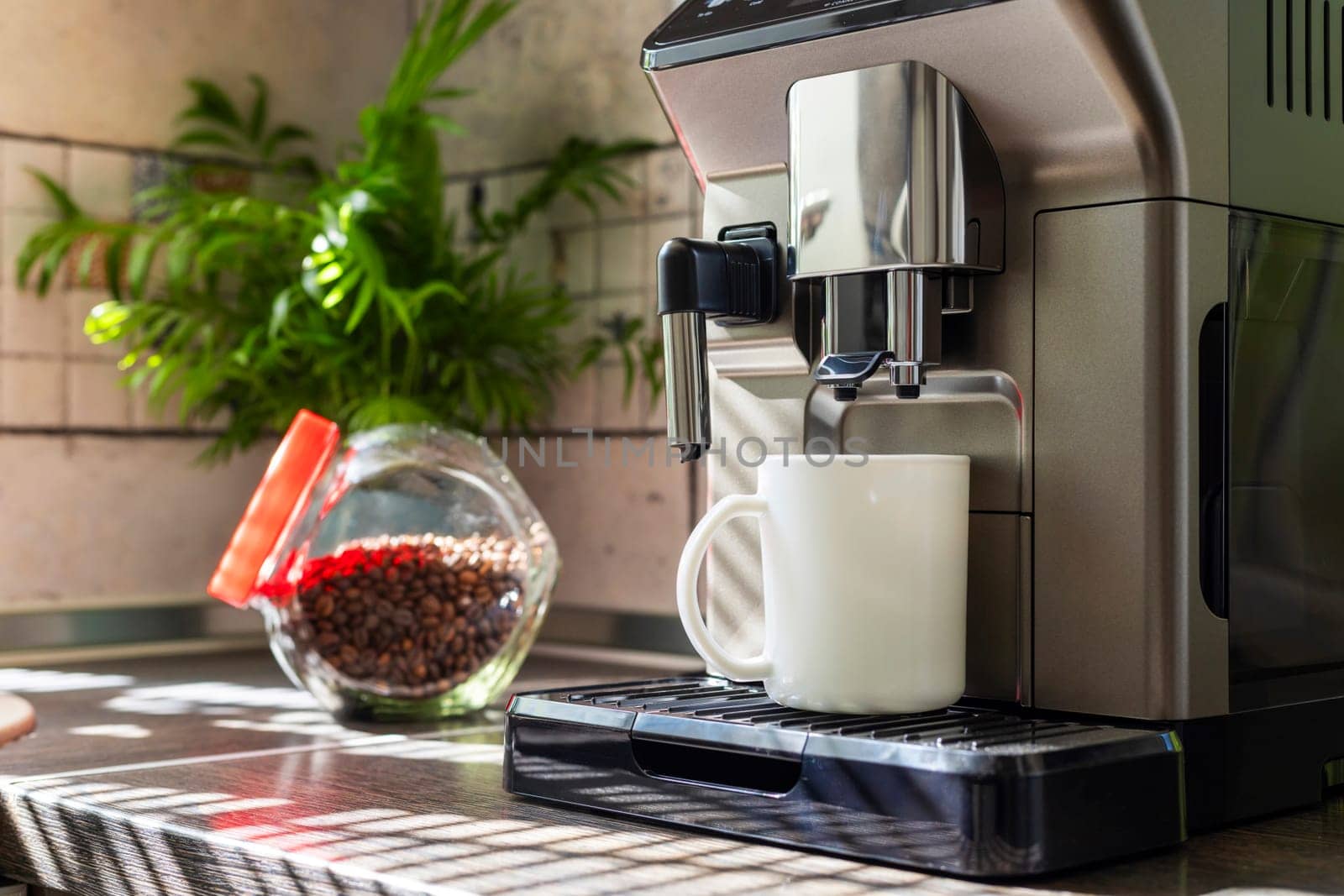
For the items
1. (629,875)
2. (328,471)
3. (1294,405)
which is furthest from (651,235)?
(629,875)

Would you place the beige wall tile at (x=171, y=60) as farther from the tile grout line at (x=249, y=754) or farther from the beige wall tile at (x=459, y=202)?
the tile grout line at (x=249, y=754)

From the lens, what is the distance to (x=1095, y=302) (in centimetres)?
65

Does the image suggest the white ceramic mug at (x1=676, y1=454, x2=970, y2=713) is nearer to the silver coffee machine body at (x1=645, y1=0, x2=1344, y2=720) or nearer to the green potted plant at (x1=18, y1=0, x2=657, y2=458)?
the silver coffee machine body at (x1=645, y1=0, x2=1344, y2=720)

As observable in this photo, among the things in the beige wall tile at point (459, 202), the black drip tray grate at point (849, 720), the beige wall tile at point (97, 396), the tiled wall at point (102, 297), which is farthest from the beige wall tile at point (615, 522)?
the black drip tray grate at point (849, 720)

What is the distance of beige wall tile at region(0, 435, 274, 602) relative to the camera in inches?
59.4

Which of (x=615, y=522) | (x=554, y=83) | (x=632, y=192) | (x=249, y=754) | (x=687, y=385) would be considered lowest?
(x=249, y=754)

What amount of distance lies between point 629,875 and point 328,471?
56cm

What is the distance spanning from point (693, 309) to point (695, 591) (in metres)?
0.13

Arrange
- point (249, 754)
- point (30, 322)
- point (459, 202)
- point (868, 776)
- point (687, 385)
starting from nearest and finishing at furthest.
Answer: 1. point (868, 776)
2. point (687, 385)
3. point (249, 754)
4. point (30, 322)
5. point (459, 202)

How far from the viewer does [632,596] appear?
157 cm

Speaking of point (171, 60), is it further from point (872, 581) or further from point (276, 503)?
point (872, 581)

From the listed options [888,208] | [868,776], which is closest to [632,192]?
[888,208]

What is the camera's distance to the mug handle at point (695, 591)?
67cm

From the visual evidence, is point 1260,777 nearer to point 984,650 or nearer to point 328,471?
point 984,650
